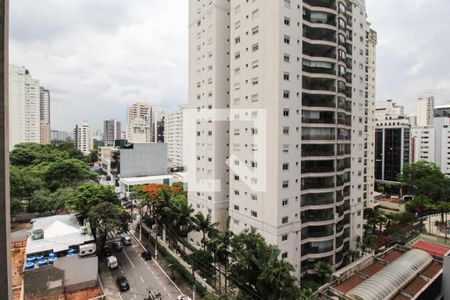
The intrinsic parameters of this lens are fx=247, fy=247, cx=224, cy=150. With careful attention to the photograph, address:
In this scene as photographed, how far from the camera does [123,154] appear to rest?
203 feet

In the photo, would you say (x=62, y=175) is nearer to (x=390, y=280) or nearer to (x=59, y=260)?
(x=59, y=260)

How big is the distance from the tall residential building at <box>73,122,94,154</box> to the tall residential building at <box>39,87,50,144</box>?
1681 centimetres

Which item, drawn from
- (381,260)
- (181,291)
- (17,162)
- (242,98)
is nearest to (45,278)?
(181,291)

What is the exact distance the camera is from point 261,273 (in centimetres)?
1577

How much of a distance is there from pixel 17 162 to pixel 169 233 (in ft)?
178

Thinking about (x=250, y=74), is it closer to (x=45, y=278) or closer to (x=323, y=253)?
(x=323, y=253)

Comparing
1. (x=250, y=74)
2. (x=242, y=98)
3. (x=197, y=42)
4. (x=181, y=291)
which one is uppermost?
(x=197, y=42)

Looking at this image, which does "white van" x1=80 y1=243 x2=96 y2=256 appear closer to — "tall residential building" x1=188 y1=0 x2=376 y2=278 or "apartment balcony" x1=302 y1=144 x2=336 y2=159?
"tall residential building" x1=188 y1=0 x2=376 y2=278

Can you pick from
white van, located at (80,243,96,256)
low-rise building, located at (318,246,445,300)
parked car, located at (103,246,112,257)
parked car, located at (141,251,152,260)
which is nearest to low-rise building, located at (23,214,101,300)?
white van, located at (80,243,96,256)

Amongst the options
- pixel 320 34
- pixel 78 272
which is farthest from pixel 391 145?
pixel 78 272

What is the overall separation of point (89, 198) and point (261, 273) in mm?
24361

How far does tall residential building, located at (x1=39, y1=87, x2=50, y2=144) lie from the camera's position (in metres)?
106

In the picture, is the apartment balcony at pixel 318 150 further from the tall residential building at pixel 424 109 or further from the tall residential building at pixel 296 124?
the tall residential building at pixel 424 109

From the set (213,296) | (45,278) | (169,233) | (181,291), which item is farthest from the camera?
(169,233)
